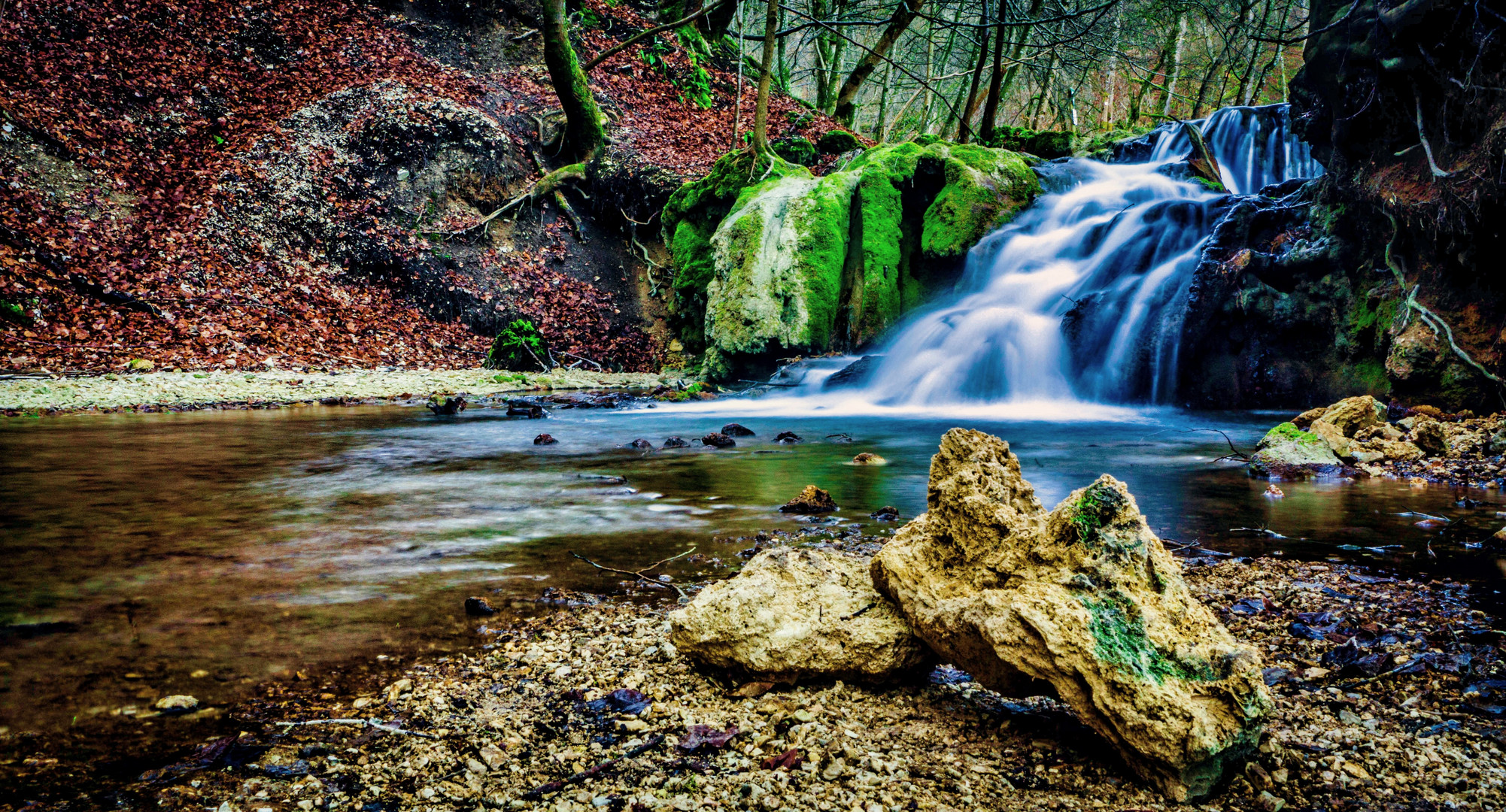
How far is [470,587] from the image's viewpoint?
127 inches

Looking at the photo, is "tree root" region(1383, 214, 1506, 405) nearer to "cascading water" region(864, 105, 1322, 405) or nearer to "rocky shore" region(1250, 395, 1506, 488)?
"rocky shore" region(1250, 395, 1506, 488)

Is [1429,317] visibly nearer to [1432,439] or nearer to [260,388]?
[1432,439]

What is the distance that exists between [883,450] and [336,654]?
575 cm

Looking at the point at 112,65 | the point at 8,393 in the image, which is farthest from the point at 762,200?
the point at 112,65

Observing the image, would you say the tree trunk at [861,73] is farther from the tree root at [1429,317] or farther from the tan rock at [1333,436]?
the tan rock at [1333,436]

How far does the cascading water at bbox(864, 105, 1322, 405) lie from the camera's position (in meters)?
11.3

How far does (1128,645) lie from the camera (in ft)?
6.09

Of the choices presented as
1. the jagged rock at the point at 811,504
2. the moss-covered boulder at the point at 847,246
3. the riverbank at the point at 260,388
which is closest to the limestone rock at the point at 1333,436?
the jagged rock at the point at 811,504

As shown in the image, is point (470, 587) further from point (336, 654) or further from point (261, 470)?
point (261, 470)

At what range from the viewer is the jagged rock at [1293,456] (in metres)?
5.81

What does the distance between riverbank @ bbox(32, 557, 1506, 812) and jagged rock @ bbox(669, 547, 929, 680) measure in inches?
2.8

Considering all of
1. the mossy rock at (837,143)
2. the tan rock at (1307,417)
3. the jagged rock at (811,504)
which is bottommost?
the jagged rock at (811,504)

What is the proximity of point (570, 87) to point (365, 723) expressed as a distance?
1678cm

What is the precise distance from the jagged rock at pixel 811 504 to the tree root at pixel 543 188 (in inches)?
565
